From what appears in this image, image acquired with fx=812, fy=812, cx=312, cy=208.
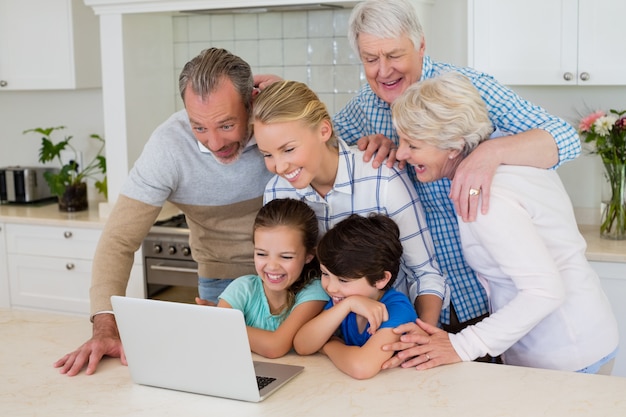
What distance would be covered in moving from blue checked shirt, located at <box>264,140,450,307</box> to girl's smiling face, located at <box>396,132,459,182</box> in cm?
17

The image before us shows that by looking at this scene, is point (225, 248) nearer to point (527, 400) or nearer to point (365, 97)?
point (365, 97)

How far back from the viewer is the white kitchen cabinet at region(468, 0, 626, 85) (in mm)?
3357

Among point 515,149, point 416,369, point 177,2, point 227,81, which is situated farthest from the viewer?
point 177,2

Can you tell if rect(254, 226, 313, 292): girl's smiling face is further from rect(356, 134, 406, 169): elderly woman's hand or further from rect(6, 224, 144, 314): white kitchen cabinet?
rect(6, 224, 144, 314): white kitchen cabinet

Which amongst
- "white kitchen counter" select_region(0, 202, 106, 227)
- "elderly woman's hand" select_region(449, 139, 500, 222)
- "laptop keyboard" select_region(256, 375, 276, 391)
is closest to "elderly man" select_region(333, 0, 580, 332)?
"elderly woman's hand" select_region(449, 139, 500, 222)

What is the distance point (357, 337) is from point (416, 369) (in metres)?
0.24

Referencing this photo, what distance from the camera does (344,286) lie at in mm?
2029

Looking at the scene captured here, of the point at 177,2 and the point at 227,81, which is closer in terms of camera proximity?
the point at 227,81

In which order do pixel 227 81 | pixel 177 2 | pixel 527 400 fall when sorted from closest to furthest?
pixel 527 400 < pixel 227 81 < pixel 177 2

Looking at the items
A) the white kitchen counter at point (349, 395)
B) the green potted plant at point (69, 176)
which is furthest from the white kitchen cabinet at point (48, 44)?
the white kitchen counter at point (349, 395)

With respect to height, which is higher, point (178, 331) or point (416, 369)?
point (178, 331)

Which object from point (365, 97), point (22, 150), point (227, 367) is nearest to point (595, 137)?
point (365, 97)

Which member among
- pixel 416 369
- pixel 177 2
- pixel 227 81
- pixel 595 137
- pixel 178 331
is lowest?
pixel 416 369

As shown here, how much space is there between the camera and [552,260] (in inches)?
73.6
